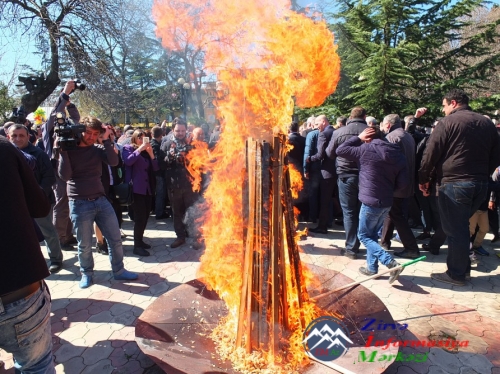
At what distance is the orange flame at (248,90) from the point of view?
271cm

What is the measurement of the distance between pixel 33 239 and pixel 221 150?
1776 mm

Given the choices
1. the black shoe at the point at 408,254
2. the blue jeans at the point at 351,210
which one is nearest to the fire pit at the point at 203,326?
the blue jeans at the point at 351,210

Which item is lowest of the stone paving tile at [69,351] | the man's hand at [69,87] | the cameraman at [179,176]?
the stone paving tile at [69,351]

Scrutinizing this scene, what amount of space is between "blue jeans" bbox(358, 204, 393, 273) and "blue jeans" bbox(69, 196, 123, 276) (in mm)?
3533

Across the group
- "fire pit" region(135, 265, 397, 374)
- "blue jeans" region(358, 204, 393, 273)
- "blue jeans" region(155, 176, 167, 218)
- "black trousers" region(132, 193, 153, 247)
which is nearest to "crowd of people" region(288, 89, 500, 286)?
"blue jeans" region(358, 204, 393, 273)

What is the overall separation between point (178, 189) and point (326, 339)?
3865 mm

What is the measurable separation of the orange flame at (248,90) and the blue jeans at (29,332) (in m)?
1.36

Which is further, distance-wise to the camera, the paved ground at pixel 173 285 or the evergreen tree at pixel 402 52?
the evergreen tree at pixel 402 52

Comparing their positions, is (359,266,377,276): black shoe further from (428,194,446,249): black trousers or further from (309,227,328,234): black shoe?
(309,227,328,234): black shoe

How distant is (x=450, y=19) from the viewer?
12.0 m

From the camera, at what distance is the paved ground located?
112 inches

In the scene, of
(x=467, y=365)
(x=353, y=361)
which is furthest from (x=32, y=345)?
(x=467, y=365)

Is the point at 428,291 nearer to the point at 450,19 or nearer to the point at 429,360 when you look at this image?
the point at 429,360

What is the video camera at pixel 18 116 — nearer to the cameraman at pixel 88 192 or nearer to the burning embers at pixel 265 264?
the cameraman at pixel 88 192
